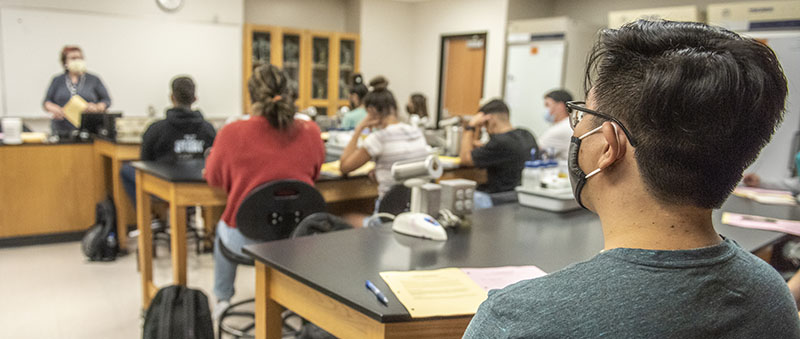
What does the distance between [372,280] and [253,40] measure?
19.0 ft

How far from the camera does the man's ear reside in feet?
2.23

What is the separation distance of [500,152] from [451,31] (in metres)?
4.20

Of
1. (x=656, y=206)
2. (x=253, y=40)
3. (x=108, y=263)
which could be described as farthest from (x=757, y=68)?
(x=253, y=40)

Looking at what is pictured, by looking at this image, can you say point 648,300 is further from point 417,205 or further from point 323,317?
point 417,205

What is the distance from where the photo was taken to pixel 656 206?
68 centimetres

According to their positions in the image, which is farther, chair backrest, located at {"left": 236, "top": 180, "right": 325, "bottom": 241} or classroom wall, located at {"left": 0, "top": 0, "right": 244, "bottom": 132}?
classroom wall, located at {"left": 0, "top": 0, "right": 244, "bottom": 132}

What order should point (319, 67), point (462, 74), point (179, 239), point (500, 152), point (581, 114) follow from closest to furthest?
point (581, 114) < point (179, 239) < point (500, 152) < point (319, 67) < point (462, 74)

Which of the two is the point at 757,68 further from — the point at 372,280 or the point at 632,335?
the point at 372,280

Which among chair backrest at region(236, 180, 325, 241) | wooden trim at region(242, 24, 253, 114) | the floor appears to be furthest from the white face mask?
chair backrest at region(236, 180, 325, 241)

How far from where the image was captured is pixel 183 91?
3.25m

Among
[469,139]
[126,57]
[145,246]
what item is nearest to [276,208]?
[145,246]

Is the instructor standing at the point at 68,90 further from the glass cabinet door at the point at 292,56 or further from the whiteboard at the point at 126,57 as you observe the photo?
the glass cabinet door at the point at 292,56

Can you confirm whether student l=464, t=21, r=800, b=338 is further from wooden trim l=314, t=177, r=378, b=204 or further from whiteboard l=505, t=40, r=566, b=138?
whiteboard l=505, t=40, r=566, b=138

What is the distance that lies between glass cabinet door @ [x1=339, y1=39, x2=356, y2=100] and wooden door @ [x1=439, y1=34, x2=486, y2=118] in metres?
1.17
